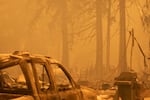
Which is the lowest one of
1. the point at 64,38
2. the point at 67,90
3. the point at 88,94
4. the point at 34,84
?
the point at 88,94

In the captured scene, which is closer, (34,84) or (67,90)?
(34,84)

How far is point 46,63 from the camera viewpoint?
20.8 ft

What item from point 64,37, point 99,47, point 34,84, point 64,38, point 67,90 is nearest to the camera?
point 34,84

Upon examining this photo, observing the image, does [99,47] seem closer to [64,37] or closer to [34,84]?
[64,37]

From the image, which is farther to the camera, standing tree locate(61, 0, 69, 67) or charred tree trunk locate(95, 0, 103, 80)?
standing tree locate(61, 0, 69, 67)

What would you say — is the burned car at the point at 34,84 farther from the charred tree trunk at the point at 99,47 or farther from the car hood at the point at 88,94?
the charred tree trunk at the point at 99,47

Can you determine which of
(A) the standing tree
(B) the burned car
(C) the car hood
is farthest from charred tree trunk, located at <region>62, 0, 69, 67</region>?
(B) the burned car

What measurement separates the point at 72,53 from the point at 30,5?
34.1 ft

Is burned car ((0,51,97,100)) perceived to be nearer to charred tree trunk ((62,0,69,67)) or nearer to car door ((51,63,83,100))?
car door ((51,63,83,100))

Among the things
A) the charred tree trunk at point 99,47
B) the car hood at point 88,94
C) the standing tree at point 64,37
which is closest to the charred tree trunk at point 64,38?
the standing tree at point 64,37

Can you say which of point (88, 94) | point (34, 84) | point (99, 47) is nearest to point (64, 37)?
point (99, 47)

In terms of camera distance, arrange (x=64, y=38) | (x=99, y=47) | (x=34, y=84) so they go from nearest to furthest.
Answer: (x=34, y=84) → (x=99, y=47) → (x=64, y=38)

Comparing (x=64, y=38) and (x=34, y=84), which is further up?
(x=64, y=38)

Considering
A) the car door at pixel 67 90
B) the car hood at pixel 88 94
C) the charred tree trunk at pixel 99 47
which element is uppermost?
the charred tree trunk at pixel 99 47
